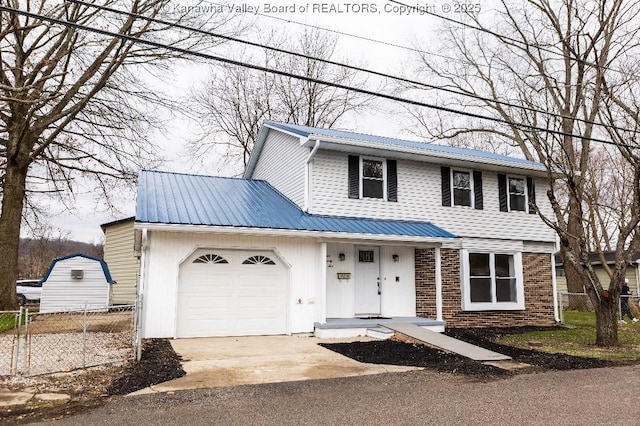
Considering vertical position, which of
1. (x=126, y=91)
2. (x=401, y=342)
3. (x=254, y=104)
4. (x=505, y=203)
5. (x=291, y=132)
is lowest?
(x=401, y=342)

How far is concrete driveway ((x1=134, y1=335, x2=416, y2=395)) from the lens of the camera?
7.34 meters

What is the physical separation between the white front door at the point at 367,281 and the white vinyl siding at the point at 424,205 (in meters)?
1.17

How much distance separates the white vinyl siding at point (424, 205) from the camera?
1389 cm

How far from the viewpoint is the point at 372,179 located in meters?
14.5

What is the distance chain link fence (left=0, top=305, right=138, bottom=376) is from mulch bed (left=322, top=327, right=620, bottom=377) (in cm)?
461

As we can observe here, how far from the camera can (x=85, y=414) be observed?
555 centimetres

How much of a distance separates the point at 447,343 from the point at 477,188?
6.79m

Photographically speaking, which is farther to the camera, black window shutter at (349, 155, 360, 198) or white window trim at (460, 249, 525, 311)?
white window trim at (460, 249, 525, 311)

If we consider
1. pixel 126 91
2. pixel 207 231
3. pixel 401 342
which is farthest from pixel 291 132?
pixel 126 91

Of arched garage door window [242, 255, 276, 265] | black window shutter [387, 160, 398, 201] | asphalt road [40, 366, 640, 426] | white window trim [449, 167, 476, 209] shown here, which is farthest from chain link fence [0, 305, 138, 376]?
white window trim [449, 167, 476, 209]

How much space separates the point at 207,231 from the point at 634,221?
10.1 metres

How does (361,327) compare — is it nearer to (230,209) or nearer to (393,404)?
(230,209)

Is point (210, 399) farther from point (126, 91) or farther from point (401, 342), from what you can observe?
point (126, 91)

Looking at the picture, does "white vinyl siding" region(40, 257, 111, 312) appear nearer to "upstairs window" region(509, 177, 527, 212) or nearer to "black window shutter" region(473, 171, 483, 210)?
"black window shutter" region(473, 171, 483, 210)
